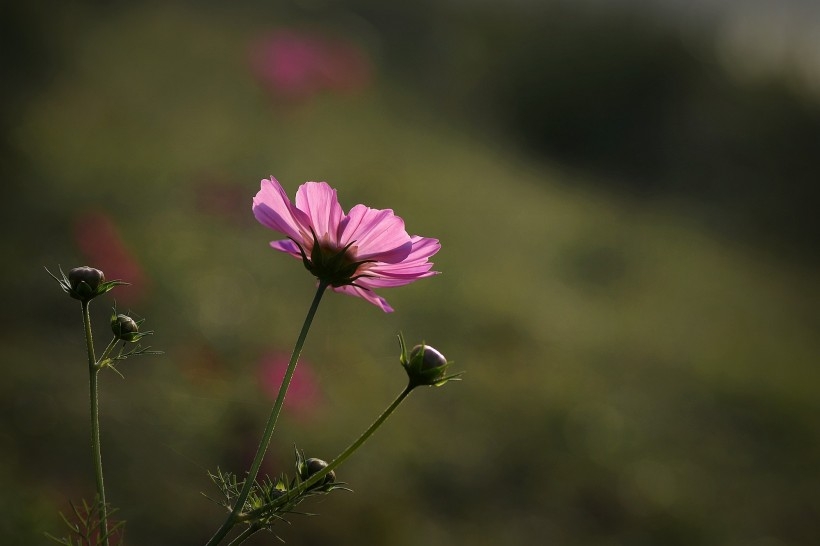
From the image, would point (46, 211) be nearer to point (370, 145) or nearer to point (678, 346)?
point (370, 145)

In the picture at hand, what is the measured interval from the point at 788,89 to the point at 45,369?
573 cm

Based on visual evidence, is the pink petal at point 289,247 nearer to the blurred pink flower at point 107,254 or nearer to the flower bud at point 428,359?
the flower bud at point 428,359

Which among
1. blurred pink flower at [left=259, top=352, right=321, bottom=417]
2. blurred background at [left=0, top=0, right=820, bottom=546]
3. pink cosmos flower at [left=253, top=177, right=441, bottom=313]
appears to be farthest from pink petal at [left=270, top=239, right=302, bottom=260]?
blurred pink flower at [left=259, top=352, right=321, bottom=417]

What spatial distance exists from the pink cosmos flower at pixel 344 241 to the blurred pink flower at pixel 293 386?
148cm

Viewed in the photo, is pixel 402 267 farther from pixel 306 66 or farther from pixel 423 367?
pixel 306 66

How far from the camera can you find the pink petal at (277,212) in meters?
0.43

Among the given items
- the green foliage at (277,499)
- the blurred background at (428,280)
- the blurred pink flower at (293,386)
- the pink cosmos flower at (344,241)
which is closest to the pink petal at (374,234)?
the pink cosmos flower at (344,241)

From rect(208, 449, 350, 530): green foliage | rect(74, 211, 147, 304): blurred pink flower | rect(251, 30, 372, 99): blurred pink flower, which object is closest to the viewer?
rect(208, 449, 350, 530): green foliage

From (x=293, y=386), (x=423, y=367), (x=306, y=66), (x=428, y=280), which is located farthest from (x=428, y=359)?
(x=306, y=66)

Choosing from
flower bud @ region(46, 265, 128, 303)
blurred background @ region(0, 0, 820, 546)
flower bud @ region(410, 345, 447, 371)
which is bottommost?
blurred background @ region(0, 0, 820, 546)

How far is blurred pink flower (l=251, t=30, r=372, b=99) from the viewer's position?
3.85 m

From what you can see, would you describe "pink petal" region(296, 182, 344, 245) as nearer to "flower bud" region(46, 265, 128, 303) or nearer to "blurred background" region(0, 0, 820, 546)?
"flower bud" region(46, 265, 128, 303)

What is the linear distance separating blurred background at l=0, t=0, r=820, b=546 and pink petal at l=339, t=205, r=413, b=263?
3.09 feet

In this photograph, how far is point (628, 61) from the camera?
6.09 meters
